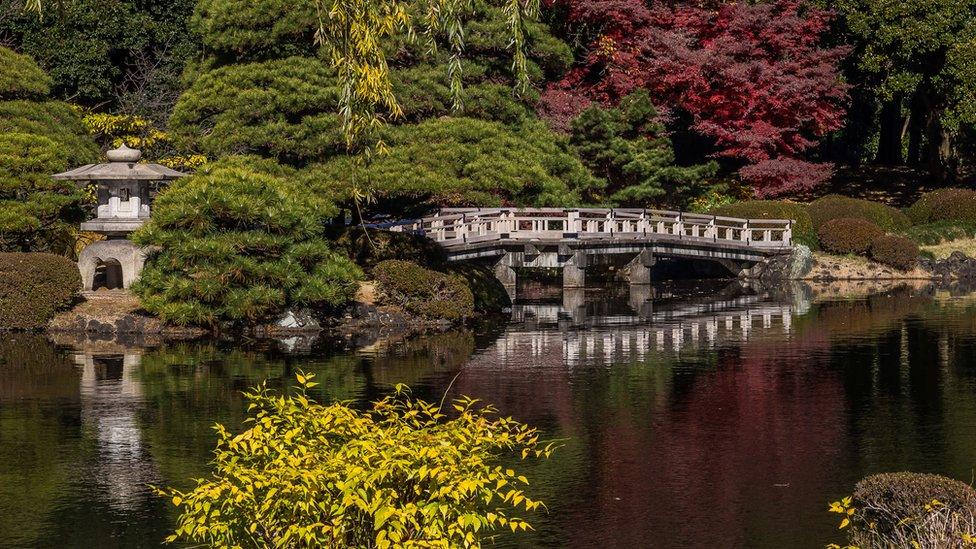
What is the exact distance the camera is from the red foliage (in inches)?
1989

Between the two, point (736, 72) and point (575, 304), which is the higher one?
point (736, 72)

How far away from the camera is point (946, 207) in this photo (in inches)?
1897

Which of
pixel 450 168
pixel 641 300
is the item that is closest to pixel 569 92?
pixel 641 300

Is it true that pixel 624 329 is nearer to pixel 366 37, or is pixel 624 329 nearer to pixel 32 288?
pixel 32 288

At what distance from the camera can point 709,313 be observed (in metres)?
35.0

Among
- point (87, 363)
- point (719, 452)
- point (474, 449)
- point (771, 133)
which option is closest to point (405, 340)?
point (87, 363)

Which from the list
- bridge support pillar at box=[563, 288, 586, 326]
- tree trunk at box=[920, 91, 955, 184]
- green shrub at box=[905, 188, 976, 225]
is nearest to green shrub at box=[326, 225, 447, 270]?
bridge support pillar at box=[563, 288, 586, 326]

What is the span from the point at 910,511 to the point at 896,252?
35.5 m

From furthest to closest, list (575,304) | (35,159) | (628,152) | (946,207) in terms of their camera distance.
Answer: (946,207) → (628,152) → (575,304) → (35,159)

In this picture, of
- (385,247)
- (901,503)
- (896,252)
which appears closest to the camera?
(901,503)

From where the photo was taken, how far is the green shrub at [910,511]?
10.8m

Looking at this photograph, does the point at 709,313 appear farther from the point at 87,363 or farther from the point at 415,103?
the point at 87,363

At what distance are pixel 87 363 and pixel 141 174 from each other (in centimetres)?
767

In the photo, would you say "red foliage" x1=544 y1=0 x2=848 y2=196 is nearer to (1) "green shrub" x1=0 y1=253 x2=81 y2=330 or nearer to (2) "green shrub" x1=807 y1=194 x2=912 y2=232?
(2) "green shrub" x1=807 y1=194 x2=912 y2=232
